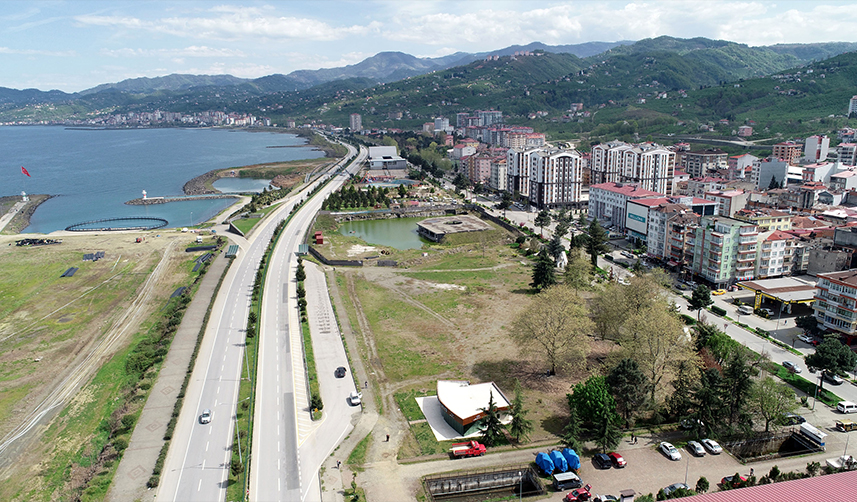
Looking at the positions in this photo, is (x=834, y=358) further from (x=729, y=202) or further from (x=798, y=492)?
(x=729, y=202)

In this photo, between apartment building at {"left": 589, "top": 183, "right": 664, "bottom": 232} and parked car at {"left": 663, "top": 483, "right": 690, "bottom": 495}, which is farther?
apartment building at {"left": 589, "top": 183, "right": 664, "bottom": 232}

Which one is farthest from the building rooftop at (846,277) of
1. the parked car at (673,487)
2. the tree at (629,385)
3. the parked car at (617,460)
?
the parked car at (617,460)

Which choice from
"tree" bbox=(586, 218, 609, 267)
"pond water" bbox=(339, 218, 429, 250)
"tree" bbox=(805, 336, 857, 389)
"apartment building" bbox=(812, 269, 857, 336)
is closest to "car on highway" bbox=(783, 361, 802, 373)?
"tree" bbox=(805, 336, 857, 389)

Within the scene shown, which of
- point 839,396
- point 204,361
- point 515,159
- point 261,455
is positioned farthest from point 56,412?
point 515,159

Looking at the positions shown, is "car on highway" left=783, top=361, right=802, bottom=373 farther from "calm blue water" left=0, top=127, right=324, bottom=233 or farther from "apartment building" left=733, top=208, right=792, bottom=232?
"calm blue water" left=0, top=127, right=324, bottom=233

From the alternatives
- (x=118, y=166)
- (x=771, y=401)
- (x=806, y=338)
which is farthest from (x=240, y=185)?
(x=771, y=401)

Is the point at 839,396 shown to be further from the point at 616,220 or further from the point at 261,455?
the point at 616,220
